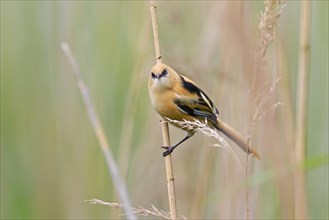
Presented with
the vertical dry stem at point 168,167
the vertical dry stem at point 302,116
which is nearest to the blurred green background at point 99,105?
the vertical dry stem at point 302,116

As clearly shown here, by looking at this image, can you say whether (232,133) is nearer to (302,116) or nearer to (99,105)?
(302,116)

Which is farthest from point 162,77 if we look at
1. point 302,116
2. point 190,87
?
point 302,116

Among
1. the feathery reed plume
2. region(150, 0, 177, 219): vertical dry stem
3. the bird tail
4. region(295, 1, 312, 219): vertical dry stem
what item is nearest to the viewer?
region(150, 0, 177, 219): vertical dry stem

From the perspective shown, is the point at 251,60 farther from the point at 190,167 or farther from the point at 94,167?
the point at 94,167

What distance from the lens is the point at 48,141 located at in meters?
2.69

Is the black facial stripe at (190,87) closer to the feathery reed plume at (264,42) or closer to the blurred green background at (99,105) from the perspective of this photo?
the blurred green background at (99,105)

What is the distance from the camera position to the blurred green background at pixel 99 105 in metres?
2.34

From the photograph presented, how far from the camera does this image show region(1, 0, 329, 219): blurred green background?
92.2 inches

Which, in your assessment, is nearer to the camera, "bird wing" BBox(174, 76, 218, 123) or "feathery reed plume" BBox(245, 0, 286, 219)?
"feathery reed plume" BBox(245, 0, 286, 219)

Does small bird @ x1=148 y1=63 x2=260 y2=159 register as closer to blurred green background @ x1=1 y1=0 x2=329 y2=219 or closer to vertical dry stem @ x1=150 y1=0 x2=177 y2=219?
blurred green background @ x1=1 y1=0 x2=329 y2=219

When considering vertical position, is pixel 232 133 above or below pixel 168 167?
above

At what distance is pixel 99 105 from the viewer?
267 centimetres

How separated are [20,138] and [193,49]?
82 centimetres

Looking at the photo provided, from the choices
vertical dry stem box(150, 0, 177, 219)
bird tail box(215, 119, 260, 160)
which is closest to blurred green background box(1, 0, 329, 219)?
bird tail box(215, 119, 260, 160)
